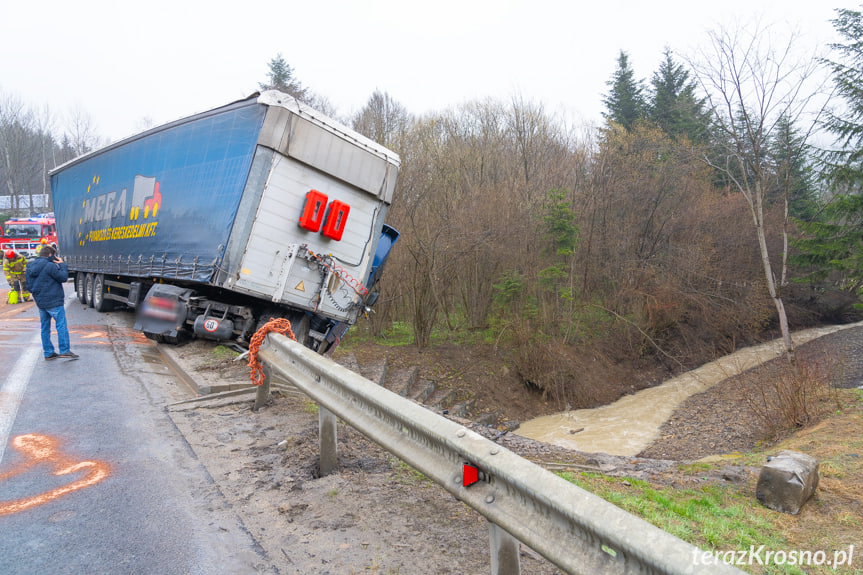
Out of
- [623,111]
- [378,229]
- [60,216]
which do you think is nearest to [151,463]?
[378,229]

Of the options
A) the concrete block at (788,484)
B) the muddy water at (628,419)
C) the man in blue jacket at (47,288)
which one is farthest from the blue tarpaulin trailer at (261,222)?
the muddy water at (628,419)

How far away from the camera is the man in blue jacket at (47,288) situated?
7.59m

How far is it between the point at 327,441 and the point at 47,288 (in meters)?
6.09

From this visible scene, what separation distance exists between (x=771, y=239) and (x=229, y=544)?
2955 cm

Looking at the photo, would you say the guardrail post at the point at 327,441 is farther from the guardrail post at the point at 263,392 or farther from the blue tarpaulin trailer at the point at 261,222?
the blue tarpaulin trailer at the point at 261,222

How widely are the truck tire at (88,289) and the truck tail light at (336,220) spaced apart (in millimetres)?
9621

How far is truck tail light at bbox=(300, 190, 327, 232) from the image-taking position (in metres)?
8.41

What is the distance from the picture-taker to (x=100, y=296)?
542 inches

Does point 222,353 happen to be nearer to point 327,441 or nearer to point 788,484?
point 327,441

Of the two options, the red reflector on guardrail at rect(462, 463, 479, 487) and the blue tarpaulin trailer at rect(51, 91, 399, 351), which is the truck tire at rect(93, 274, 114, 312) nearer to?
the blue tarpaulin trailer at rect(51, 91, 399, 351)

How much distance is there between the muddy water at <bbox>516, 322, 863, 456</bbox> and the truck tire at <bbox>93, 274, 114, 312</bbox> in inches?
449

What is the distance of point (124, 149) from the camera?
11898 mm

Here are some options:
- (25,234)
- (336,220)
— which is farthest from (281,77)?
(336,220)

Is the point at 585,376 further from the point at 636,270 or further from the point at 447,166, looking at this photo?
the point at 447,166
